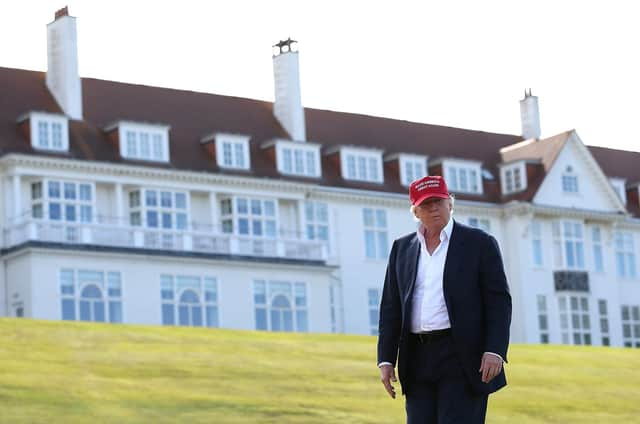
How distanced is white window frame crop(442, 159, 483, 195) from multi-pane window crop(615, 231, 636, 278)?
7172 millimetres

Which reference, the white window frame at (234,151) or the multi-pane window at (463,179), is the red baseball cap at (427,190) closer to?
the white window frame at (234,151)

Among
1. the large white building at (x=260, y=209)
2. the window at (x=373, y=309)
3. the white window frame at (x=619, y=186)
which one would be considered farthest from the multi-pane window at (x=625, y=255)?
the window at (x=373, y=309)

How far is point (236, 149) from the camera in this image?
54.1 m

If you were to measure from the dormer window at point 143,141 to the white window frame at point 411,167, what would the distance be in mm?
Result: 11046

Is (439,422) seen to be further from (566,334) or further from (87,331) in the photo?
(566,334)

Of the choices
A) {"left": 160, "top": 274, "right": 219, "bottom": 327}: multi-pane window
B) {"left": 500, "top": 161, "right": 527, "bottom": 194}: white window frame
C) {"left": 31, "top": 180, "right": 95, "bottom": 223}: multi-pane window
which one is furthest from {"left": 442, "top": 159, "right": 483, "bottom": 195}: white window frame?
{"left": 31, "top": 180, "right": 95, "bottom": 223}: multi-pane window

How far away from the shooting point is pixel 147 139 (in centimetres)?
5175

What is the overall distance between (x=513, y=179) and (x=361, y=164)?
7.27 m

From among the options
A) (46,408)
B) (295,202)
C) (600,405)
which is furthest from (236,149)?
(46,408)

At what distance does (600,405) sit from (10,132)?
30.8 m

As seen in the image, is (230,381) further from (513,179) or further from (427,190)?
(513,179)

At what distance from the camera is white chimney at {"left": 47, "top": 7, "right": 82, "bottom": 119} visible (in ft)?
170

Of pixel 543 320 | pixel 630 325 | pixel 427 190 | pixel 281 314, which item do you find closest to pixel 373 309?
pixel 281 314

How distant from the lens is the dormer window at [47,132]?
161 ft
